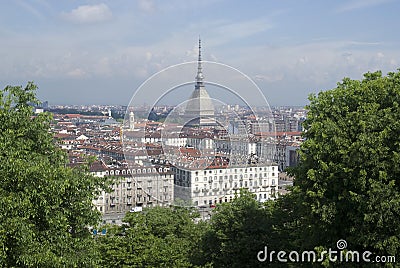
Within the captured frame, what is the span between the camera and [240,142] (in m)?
24.6

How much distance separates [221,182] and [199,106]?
1247cm

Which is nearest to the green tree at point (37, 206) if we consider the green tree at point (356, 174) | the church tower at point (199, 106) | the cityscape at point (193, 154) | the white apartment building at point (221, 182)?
the cityscape at point (193, 154)

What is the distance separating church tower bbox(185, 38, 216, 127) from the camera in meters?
13.3

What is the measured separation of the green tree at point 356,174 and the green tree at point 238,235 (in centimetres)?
137

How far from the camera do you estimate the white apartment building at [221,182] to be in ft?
65.1

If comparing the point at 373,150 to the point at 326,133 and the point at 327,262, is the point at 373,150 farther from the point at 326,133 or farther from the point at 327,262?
the point at 327,262

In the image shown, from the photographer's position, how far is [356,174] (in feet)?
23.6

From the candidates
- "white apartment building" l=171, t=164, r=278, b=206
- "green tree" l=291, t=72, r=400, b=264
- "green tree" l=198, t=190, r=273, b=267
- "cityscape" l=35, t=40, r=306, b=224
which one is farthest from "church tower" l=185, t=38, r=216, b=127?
"green tree" l=291, t=72, r=400, b=264

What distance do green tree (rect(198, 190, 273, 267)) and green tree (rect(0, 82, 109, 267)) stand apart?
329 cm

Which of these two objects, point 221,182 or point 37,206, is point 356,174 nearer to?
point 37,206

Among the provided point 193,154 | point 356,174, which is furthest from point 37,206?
point 193,154

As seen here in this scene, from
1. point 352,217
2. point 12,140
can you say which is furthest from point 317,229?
point 12,140

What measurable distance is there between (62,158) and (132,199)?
1066 inches

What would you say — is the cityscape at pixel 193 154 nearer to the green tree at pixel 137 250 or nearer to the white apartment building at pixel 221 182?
the white apartment building at pixel 221 182
